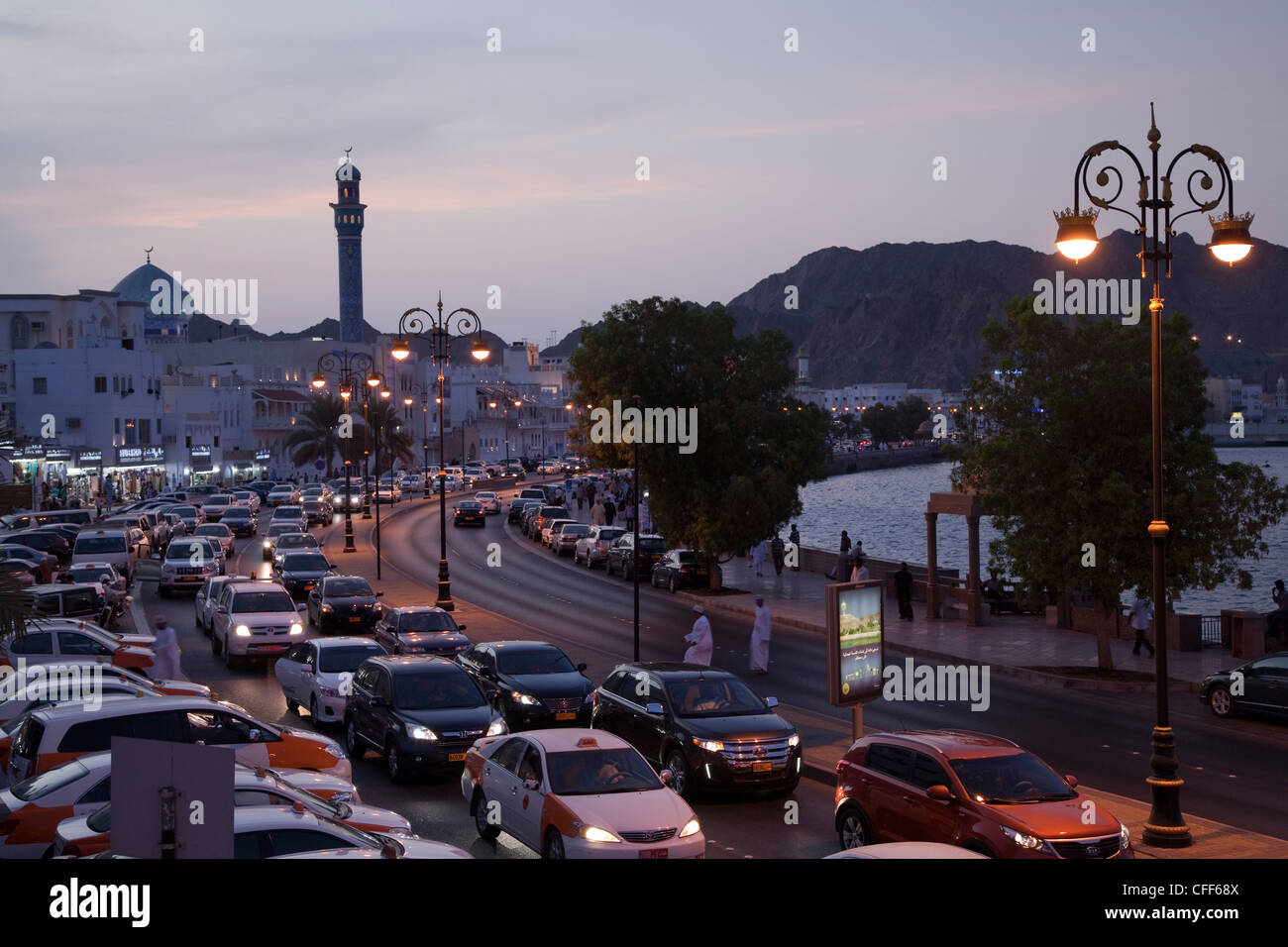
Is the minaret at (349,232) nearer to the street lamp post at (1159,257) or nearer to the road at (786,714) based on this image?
the road at (786,714)

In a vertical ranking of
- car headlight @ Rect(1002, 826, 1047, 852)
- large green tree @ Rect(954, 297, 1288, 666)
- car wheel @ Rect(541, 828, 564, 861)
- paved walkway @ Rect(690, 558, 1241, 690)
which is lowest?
paved walkway @ Rect(690, 558, 1241, 690)

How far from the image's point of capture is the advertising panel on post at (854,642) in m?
17.3

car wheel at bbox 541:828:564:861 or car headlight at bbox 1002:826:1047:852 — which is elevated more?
car headlight at bbox 1002:826:1047:852

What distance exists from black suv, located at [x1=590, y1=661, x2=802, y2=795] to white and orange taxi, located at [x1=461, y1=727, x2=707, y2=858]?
244 cm

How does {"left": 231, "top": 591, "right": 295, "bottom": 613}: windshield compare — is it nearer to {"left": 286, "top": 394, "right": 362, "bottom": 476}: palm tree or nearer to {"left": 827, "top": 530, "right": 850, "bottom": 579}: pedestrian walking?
{"left": 827, "top": 530, "right": 850, "bottom": 579}: pedestrian walking

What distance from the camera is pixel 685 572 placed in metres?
44.6

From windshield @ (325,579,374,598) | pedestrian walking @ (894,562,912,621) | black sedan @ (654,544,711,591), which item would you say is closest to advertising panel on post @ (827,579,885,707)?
pedestrian walking @ (894,562,912,621)

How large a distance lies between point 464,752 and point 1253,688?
13.6 metres

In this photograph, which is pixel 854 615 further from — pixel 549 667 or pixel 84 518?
pixel 84 518

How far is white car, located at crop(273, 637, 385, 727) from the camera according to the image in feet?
69.1

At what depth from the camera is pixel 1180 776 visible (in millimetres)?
18344
